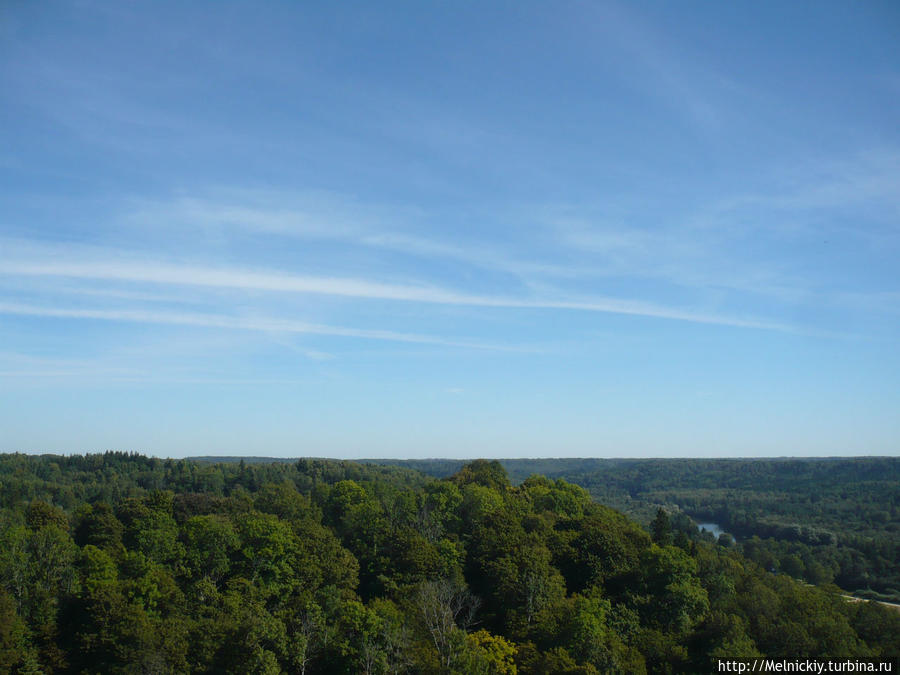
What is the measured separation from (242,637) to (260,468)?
132802mm

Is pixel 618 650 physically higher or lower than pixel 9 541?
lower

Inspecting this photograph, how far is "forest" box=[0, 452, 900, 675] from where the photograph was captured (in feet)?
153

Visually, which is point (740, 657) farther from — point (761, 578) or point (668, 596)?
point (761, 578)

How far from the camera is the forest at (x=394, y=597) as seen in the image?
46.5 m

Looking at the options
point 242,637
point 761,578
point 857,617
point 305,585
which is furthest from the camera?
point 761,578

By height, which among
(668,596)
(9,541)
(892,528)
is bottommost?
(892,528)

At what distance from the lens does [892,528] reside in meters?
152

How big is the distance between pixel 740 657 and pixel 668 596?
Result: 45.5 feet

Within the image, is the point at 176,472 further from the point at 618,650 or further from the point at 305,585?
the point at 618,650

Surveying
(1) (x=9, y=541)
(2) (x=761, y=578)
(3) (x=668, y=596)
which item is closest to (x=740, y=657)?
(3) (x=668, y=596)

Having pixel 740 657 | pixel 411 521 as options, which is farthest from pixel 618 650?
pixel 411 521

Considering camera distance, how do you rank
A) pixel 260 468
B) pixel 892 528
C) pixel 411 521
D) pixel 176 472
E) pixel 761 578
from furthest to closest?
pixel 260 468
pixel 176 472
pixel 892 528
pixel 411 521
pixel 761 578

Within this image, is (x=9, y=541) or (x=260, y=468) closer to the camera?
(x=9, y=541)

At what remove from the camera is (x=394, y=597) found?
191 feet
